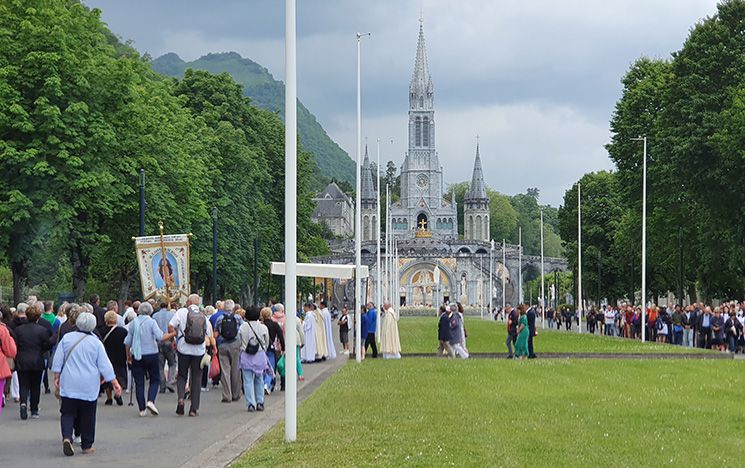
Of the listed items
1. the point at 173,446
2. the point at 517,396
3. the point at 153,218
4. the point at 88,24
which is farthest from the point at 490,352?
the point at 173,446

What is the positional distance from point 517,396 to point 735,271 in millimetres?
40262

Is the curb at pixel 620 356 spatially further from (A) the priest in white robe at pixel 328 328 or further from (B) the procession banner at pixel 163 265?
(B) the procession banner at pixel 163 265

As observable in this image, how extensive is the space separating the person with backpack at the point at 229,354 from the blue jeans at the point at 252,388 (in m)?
0.70

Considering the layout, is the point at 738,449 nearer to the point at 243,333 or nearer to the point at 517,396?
the point at 517,396

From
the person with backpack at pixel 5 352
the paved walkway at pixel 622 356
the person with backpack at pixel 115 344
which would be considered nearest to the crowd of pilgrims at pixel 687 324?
the paved walkway at pixel 622 356

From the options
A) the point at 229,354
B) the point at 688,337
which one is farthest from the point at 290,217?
the point at 688,337

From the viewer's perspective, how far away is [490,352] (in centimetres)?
Answer: 4562

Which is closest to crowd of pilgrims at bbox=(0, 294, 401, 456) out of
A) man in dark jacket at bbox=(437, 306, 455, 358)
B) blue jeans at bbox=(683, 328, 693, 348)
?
man in dark jacket at bbox=(437, 306, 455, 358)

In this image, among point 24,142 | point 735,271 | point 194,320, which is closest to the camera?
point 194,320

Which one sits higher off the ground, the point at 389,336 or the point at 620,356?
the point at 389,336

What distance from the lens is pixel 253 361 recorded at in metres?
24.0

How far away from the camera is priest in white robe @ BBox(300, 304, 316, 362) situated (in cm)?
4053

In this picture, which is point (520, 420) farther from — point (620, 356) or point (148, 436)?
point (620, 356)

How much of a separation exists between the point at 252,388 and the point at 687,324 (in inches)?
1293
